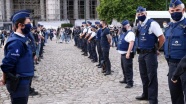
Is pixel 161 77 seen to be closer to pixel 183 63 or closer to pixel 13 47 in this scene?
pixel 183 63

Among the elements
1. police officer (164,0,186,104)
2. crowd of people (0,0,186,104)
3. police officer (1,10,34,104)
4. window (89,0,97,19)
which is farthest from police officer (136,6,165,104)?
window (89,0,97,19)

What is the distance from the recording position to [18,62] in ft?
14.8

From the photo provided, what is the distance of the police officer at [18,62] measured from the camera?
4.41 meters

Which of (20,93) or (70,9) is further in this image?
(70,9)

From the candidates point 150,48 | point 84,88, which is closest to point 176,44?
point 150,48

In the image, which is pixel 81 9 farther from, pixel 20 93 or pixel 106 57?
pixel 20 93

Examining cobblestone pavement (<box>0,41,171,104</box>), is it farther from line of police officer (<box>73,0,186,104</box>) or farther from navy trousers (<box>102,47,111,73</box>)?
line of police officer (<box>73,0,186,104</box>)

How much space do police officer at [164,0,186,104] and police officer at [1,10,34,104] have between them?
2331mm

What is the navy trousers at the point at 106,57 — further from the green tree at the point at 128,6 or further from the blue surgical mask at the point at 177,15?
the green tree at the point at 128,6

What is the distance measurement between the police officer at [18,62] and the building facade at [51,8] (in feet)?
147

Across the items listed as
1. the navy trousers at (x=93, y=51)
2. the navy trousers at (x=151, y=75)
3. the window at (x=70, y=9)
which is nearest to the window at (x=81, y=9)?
the window at (x=70, y=9)

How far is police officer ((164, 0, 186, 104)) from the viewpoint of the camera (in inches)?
205

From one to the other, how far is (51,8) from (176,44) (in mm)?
50385

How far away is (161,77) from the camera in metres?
10.4
